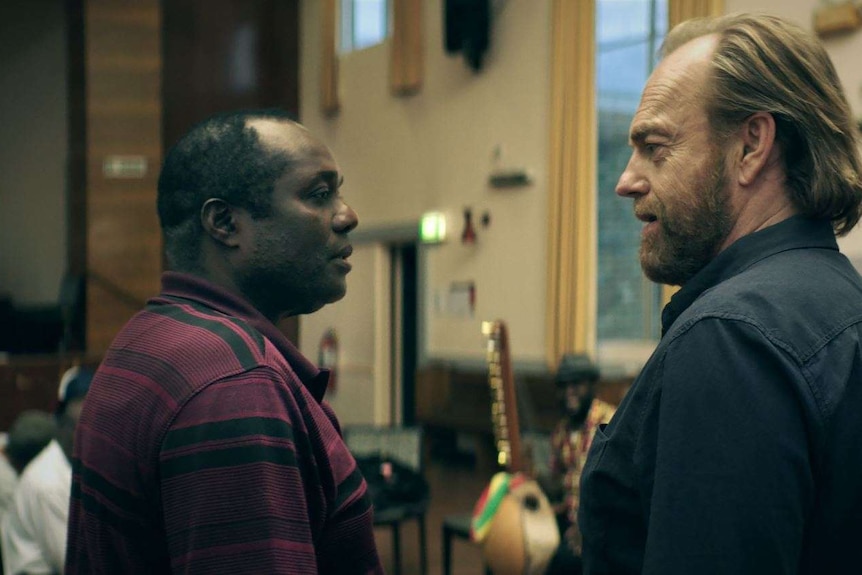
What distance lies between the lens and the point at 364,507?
129cm

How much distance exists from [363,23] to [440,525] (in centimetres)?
640

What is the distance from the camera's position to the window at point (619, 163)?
26.6 ft

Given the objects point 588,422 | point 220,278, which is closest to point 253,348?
point 220,278

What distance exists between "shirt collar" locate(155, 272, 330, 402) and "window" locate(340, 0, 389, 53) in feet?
33.7

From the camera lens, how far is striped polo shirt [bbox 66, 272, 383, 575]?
1.11 meters

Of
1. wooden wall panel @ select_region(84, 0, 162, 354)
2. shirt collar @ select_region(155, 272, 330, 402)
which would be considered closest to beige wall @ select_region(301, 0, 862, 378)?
wooden wall panel @ select_region(84, 0, 162, 354)

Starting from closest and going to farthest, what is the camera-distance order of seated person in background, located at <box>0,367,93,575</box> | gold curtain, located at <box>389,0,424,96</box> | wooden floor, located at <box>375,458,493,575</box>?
1. seated person in background, located at <box>0,367,93,575</box>
2. wooden floor, located at <box>375,458,493,575</box>
3. gold curtain, located at <box>389,0,424,96</box>

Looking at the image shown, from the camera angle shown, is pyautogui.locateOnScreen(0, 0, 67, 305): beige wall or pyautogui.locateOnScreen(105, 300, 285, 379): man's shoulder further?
pyautogui.locateOnScreen(0, 0, 67, 305): beige wall

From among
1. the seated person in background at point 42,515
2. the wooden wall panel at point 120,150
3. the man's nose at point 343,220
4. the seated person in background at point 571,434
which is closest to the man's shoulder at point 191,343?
the man's nose at point 343,220

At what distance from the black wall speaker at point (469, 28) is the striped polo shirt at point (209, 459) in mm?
8383

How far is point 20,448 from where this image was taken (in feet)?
11.9

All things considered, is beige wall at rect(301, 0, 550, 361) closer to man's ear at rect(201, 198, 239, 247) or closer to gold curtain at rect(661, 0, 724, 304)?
gold curtain at rect(661, 0, 724, 304)

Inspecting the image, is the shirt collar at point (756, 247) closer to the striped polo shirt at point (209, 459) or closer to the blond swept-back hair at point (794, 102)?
the blond swept-back hair at point (794, 102)

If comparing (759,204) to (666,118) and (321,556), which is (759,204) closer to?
(666,118)
